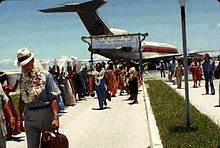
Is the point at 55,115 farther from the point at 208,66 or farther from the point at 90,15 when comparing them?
the point at 90,15

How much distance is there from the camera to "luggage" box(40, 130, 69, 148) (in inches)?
249

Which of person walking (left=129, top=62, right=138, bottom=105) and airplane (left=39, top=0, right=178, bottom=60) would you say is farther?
airplane (left=39, top=0, right=178, bottom=60)

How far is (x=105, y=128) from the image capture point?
1280cm

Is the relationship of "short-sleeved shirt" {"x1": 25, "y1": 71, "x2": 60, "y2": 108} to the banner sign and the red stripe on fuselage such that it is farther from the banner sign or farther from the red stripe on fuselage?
the red stripe on fuselage

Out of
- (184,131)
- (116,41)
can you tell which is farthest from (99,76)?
(116,41)

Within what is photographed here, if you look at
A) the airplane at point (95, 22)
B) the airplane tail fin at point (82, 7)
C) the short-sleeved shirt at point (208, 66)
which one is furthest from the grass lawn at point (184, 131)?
the airplane tail fin at point (82, 7)

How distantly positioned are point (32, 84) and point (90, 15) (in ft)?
160

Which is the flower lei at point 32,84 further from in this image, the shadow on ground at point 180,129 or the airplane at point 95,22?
the airplane at point 95,22

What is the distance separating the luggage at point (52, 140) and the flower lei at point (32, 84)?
0.50m

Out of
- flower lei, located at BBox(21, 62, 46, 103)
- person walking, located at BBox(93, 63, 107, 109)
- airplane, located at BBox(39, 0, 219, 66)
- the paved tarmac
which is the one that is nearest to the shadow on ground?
the paved tarmac

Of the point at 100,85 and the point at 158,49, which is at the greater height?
the point at 158,49

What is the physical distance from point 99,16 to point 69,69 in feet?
109

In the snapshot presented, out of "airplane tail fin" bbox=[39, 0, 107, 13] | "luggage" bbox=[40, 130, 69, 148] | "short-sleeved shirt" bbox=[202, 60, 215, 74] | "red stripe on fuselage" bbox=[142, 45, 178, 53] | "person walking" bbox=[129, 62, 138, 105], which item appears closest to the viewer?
"luggage" bbox=[40, 130, 69, 148]

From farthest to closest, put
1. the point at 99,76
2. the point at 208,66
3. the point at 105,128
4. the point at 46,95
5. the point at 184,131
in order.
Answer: the point at 208,66
the point at 99,76
the point at 105,128
the point at 184,131
the point at 46,95
